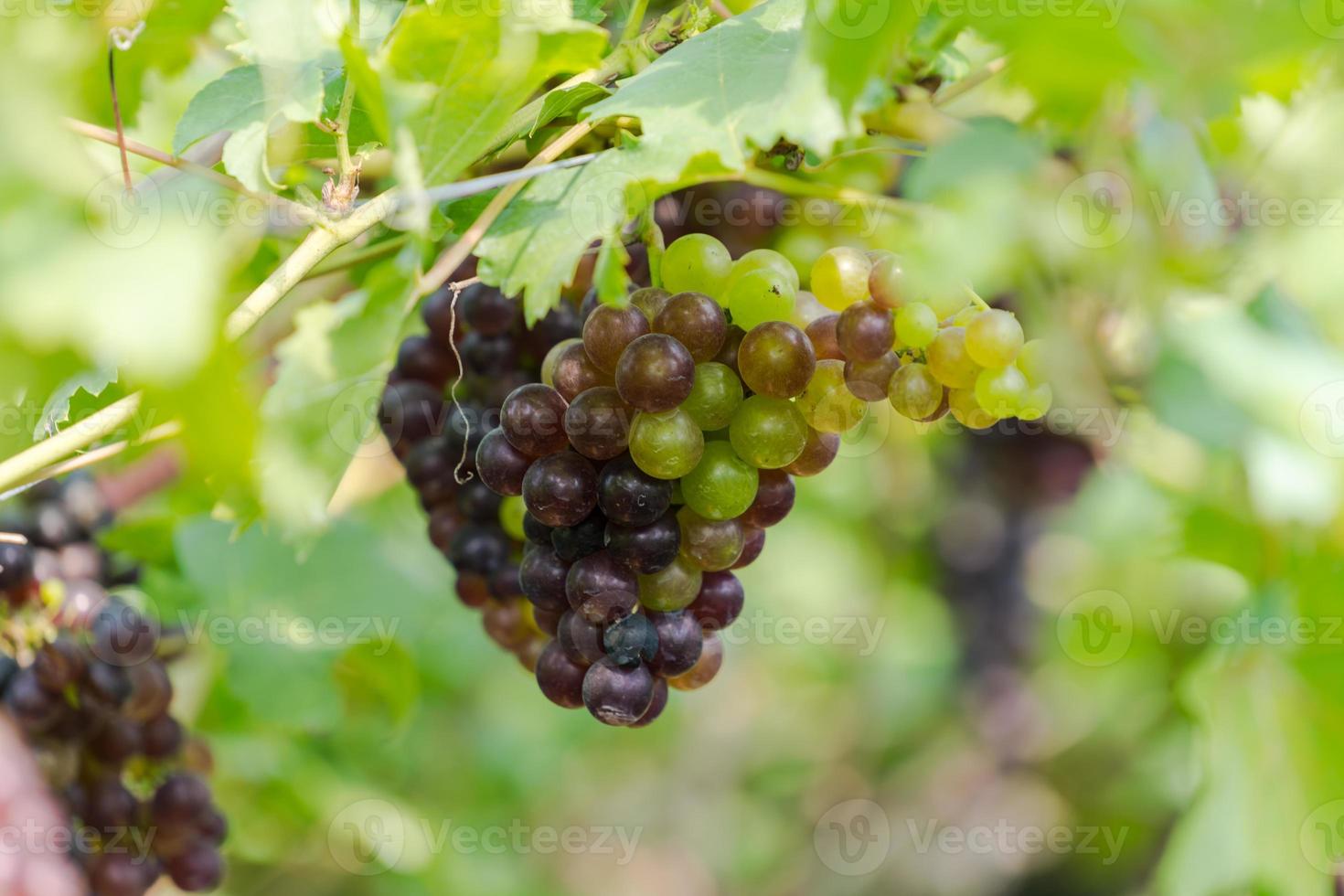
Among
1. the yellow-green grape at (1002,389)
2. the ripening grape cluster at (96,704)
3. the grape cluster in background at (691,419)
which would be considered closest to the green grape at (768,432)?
the grape cluster in background at (691,419)

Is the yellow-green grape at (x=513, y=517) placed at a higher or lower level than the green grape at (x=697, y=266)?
lower

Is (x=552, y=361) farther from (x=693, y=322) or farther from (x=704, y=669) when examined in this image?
(x=704, y=669)

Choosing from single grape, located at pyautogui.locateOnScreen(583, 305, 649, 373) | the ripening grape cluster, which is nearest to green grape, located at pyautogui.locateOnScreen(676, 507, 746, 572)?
single grape, located at pyautogui.locateOnScreen(583, 305, 649, 373)

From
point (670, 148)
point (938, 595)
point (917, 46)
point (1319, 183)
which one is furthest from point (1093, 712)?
point (670, 148)

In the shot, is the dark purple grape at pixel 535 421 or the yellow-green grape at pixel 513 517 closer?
the dark purple grape at pixel 535 421

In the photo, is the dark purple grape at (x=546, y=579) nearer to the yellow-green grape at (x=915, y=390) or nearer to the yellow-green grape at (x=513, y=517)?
the yellow-green grape at (x=513, y=517)

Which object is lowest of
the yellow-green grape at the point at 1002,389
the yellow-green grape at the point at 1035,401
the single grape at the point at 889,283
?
the yellow-green grape at the point at 1035,401

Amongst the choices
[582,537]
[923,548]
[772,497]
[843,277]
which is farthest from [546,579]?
[923,548]
